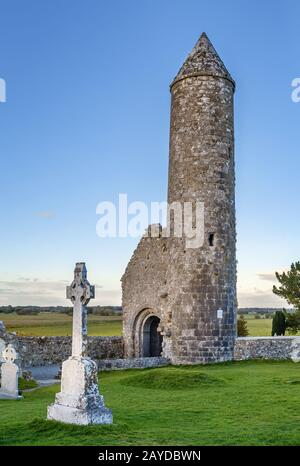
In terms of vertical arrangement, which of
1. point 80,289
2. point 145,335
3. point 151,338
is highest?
point 80,289

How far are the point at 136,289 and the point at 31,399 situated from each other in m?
15.0

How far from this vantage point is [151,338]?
103ft

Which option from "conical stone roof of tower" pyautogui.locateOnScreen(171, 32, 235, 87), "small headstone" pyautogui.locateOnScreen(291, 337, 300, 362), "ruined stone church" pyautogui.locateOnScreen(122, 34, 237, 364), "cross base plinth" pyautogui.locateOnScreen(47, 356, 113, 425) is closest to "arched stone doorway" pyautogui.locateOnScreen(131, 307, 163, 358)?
"ruined stone church" pyautogui.locateOnScreen(122, 34, 237, 364)

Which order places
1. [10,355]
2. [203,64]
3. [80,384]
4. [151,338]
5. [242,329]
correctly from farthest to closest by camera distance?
[242,329] < [151,338] < [203,64] < [10,355] < [80,384]

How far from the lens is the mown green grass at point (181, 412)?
9547 mm

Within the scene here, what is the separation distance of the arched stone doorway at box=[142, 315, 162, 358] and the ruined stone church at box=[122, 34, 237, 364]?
6.63 feet

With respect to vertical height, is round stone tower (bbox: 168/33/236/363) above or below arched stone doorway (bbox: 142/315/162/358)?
above

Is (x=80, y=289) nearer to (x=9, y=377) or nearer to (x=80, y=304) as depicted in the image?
(x=80, y=304)

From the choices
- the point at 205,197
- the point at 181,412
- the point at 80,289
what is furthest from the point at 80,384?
the point at 205,197

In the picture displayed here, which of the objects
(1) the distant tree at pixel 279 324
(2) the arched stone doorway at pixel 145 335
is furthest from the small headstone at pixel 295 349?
(1) the distant tree at pixel 279 324

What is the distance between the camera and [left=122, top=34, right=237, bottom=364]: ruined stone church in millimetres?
25984

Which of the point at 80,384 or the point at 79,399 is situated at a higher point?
the point at 80,384

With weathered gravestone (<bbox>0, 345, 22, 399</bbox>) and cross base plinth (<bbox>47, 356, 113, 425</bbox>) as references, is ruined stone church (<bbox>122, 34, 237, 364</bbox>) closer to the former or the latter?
weathered gravestone (<bbox>0, 345, 22, 399</bbox>)

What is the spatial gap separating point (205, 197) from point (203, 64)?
645 cm
